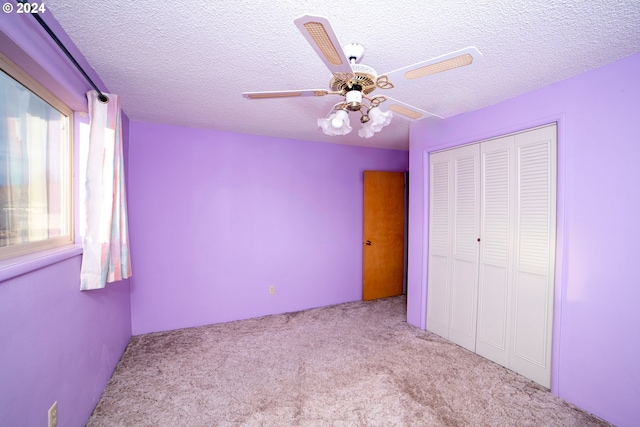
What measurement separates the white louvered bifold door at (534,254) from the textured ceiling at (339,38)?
0.50 meters

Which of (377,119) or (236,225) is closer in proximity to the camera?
(377,119)

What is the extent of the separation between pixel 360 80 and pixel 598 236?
6.25 ft

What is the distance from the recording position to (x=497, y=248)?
2.41 metres

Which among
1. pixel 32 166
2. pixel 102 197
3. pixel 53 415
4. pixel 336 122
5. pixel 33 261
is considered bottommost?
pixel 53 415

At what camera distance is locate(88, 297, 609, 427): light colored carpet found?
176 centimetres

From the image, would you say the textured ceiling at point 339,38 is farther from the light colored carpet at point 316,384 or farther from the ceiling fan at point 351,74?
the light colored carpet at point 316,384

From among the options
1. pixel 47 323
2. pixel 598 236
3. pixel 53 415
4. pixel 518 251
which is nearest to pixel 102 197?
pixel 47 323

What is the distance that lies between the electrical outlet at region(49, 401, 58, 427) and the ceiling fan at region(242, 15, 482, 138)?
181 cm

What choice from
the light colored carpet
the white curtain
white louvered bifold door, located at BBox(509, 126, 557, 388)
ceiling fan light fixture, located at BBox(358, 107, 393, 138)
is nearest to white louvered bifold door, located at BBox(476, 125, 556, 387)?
white louvered bifold door, located at BBox(509, 126, 557, 388)

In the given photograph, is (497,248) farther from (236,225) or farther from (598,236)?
(236,225)

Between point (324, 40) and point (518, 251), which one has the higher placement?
point (324, 40)

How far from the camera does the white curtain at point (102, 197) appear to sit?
67.2 inches

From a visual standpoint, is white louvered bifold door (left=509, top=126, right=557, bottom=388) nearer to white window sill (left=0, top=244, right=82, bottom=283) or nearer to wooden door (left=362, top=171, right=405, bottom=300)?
wooden door (left=362, top=171, right=405, bottom=300)

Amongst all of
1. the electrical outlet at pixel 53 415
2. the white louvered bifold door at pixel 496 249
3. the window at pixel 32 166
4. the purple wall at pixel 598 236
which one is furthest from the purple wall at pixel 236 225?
the purple wall at pixel 598 236
